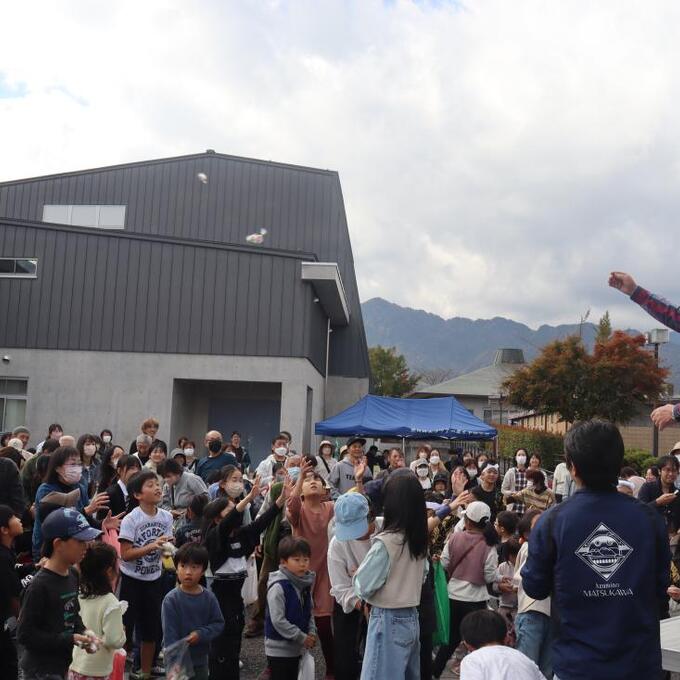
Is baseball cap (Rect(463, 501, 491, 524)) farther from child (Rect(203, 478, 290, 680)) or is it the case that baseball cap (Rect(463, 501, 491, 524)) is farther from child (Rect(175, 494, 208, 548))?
child (Rect(175, 494, 208, 548))

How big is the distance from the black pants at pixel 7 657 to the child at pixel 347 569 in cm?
214

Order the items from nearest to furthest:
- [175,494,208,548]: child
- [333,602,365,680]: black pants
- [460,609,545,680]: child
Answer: [460,609,545,680]: child, [333,602,365,680]: black pants, [175,494,208,548]: child

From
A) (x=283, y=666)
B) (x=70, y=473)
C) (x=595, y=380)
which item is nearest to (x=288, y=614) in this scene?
(x=283, y=666)

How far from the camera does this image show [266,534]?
8359mm

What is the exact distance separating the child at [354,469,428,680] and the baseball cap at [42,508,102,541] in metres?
1.67

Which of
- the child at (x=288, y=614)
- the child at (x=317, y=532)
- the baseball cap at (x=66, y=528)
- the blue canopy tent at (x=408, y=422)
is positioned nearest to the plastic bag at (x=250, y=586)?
the child at (x=317, y=532)

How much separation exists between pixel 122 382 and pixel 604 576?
21.2 m

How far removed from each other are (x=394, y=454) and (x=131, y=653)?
276 inches

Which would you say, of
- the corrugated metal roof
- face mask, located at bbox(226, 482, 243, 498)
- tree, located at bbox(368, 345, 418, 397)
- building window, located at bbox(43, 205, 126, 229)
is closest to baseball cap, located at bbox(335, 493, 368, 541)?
face mask, located at bbox(226, 482, 243, 498)

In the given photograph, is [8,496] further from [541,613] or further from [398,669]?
[541,613]

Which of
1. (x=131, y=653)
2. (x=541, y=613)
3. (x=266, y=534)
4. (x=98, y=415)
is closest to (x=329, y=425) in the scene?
(x=98, y=415)

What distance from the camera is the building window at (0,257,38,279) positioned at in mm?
23250

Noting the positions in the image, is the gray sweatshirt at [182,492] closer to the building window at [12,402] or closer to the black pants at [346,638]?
the black pants at [346,638]

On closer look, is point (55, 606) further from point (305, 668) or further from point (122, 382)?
point (122, 382)
